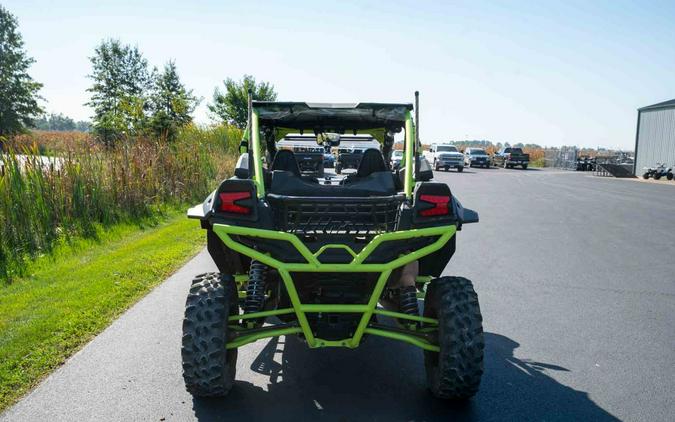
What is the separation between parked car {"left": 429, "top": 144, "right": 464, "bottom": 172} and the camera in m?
40.1

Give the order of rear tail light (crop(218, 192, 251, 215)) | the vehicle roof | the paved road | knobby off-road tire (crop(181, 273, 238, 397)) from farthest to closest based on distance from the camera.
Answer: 1. the vehicle roof
2. rear tail light (crop(218, 192, 251, 215))
3. the paved road
4. knobby off-road tire (crop(181, 273, 238, 397))

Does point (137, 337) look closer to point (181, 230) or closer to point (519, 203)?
point (181, 230)

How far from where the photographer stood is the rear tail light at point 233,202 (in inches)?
155

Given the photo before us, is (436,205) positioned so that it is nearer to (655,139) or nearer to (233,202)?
(233,202)

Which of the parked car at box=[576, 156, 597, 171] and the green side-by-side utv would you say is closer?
the green side-by-side utv

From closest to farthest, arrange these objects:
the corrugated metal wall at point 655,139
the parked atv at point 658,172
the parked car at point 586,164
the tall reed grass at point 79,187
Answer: the tall reed grass at point 79,187, the parked atv at point 658,172, the corrugated metal wall at point 655,139, the parked car at point 586,164

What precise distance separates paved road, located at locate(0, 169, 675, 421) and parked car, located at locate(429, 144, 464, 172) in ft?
107

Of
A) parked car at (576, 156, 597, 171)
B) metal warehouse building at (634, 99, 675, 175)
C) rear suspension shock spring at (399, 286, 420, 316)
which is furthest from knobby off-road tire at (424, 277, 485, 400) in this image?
parked car at (576, 156, 597, 171)

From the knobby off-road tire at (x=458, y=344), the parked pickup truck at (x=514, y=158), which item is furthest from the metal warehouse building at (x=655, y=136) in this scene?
the knobby off-road tire at (x=458, y=344)

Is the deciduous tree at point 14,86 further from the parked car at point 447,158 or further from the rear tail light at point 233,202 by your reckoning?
the rear tail light at point 233,202

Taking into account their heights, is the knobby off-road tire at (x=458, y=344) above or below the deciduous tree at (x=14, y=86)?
below

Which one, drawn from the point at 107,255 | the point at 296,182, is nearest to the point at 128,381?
the point at 296,182

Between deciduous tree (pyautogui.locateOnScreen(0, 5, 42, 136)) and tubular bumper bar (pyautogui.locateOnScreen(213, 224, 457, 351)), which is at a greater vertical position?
deciduous tree (pyautogui.locateOnScreen(0, 5, 42, 136))

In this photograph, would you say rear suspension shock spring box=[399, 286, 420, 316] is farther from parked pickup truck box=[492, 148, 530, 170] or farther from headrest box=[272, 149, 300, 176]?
parked pickup truck box=[492, 148, 530, 170]
